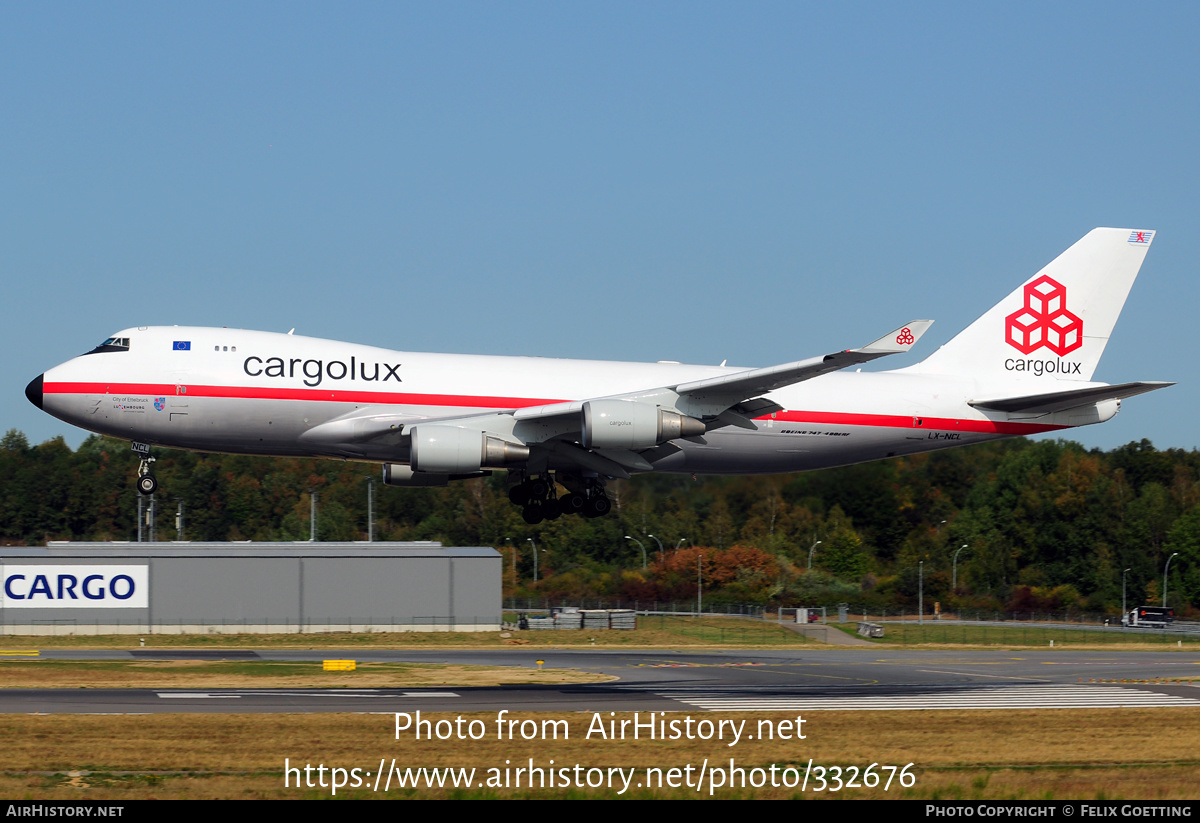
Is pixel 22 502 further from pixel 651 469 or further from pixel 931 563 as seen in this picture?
pixel 651 469

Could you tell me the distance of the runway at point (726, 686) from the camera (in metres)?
33.9

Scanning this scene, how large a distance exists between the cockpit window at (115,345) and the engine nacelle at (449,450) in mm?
8518

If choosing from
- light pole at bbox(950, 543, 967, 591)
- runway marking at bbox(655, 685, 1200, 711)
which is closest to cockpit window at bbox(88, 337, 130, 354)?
runway marking at bbox(655, 685, 1200, 711)

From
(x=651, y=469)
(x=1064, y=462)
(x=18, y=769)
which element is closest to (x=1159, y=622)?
(x=1064, y=462)

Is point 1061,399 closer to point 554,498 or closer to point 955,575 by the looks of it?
point 554,498

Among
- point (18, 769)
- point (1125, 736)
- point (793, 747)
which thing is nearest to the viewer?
point (18, 769)

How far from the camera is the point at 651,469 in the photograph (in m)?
38.4

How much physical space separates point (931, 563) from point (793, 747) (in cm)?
9268

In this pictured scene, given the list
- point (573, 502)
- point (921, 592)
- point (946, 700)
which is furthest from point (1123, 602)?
point (573, 502)

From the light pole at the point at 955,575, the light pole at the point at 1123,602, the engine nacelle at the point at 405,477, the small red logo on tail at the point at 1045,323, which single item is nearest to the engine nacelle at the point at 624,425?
the engine nacelle at the point at 405,477

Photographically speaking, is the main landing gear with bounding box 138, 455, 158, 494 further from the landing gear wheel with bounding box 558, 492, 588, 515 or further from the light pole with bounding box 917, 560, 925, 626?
the light pole with bounding box 917, 560, 925, 626

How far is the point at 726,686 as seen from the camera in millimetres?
40781

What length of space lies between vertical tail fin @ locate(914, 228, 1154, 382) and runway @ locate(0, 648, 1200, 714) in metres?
10.7

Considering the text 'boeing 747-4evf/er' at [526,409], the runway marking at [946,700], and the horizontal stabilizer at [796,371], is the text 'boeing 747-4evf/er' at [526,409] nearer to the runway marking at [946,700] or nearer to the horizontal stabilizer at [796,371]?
the horizontal stabilizer at [796,371]
